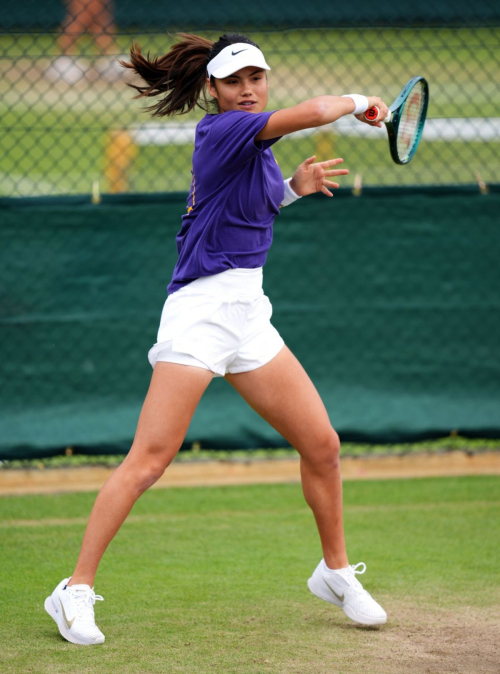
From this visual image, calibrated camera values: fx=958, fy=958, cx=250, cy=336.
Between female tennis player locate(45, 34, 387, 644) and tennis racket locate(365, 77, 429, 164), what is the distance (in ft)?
0.79

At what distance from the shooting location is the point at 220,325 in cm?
307

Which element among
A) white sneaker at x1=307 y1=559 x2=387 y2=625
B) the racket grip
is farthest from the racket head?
white sneaker at x1=307 y1=559 x2=387 y2=625

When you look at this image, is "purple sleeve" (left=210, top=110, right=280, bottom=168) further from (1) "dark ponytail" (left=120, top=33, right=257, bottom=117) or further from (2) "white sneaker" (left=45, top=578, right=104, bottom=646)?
(2) "white sneaker" (left=45, top=578, right=104, bottom=646)

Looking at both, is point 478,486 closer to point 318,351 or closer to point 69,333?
point 318,351

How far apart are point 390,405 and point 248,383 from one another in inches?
92.8

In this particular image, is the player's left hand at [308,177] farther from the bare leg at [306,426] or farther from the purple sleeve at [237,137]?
the bare leg at [306,426]

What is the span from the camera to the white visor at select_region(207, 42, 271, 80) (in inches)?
116

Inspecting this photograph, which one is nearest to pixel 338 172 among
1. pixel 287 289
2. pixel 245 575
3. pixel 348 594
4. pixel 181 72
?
pixel 181 72

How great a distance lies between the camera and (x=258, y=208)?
307cm

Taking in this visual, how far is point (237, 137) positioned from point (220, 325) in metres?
0.61

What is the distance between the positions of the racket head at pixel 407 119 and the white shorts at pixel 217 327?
650 mm

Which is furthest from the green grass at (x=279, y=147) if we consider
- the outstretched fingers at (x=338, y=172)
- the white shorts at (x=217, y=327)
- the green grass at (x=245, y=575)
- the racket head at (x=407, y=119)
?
the white shorts at (x=217, y=327)

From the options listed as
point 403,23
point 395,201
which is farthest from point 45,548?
point 403,23

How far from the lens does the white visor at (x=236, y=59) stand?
2945mm
